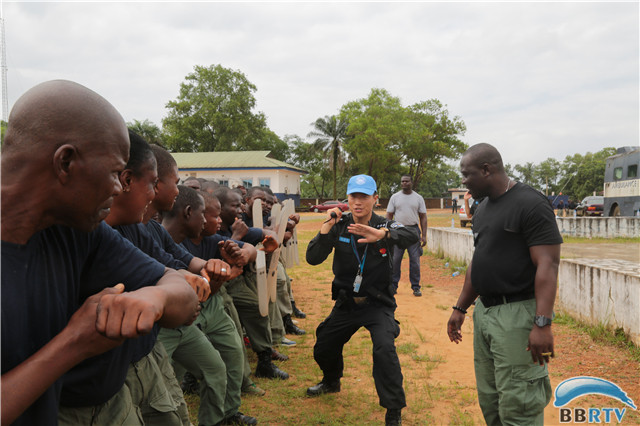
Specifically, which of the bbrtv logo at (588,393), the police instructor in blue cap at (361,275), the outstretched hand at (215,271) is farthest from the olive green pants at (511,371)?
the outstretched hand at (215,271)

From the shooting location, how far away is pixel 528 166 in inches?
3445

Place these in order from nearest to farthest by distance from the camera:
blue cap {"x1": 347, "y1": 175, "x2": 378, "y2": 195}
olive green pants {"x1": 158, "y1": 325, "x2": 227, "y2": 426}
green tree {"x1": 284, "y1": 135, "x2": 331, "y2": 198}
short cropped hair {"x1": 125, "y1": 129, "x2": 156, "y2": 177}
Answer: short cropped hair {"x1": 125, "y1": 129, "x2": 156, "y2": 177} < olive green pants {"x1": 158, "y1": 325, "x2": 227, "y2": 426} < blue cap {"x1": 347, "y1": 175, "x2": 378, "y2": 195} < green tree {"x1": 284, "y1": 135, "x2": 331, "y2": 198}

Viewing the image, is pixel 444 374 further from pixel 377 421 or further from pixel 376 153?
pixel 376 153

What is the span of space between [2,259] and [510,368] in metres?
2.72

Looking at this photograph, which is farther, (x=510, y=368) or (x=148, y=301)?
(x=510, y=368)

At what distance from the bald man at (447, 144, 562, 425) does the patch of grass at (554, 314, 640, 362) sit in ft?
9.19

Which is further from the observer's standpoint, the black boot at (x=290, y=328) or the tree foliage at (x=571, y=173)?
the tree foliage at (x=571, y=173)

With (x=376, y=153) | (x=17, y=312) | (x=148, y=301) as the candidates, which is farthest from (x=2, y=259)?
(x=376, y=153)

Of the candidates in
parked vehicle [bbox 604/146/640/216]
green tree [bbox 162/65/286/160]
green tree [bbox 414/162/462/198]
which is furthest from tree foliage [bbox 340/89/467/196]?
green tree [bbox 414/162/462/198]

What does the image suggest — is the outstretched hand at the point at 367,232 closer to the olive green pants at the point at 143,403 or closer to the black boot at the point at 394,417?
the black boot at the point at 394,417

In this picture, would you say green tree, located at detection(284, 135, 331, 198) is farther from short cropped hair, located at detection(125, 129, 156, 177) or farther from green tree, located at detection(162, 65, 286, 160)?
short cropped hair, located at detection(125, 129, 156, 177)

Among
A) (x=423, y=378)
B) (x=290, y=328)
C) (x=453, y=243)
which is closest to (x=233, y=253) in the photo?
(x=423, y=378)

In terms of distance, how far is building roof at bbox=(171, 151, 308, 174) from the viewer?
133ft

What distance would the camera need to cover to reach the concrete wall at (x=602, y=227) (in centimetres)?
1686
